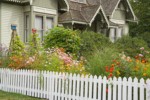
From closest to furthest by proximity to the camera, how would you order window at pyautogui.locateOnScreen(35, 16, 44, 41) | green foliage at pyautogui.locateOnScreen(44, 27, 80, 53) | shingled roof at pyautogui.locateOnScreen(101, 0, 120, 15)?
green foliage at pyautogui.locateOnScreen(44, 27, 80, 53) → window at pyautogui.locateOnScreen(35, 16, 44, 41) → shingled roof at pyautogui.locateOnScreen(101, 0, 120, 15)

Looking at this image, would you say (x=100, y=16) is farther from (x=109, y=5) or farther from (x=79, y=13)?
(x=109, y=5)

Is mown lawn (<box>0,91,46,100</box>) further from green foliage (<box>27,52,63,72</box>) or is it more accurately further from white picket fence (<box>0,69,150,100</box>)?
green foliage (<box>27,52,63,72</box>)

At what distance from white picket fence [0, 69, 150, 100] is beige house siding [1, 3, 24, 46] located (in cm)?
915

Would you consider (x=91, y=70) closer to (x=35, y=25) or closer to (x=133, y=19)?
(x=35, y=25)

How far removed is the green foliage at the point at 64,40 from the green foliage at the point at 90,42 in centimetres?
105

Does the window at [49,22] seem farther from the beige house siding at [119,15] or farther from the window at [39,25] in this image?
the beige house siding at [119,15]

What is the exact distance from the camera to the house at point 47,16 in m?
22.2

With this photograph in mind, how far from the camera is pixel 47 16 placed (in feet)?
78.4

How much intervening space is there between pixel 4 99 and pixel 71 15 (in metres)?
14.9

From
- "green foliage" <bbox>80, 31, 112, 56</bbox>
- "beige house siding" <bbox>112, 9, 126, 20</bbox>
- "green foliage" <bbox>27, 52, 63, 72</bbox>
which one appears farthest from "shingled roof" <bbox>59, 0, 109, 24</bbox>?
"green foliage" <bbox>27, 52, 63, 72</bbox>

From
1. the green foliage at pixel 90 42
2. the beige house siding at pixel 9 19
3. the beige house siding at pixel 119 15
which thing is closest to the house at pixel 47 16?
the beige house siding at pixel 9 19

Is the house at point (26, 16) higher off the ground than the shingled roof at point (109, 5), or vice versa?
the shingled roof at point (109, 5)

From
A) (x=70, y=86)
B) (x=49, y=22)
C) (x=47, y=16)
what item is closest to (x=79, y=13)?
(x=49, y=22)

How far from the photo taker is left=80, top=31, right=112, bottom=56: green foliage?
65.5 ft
